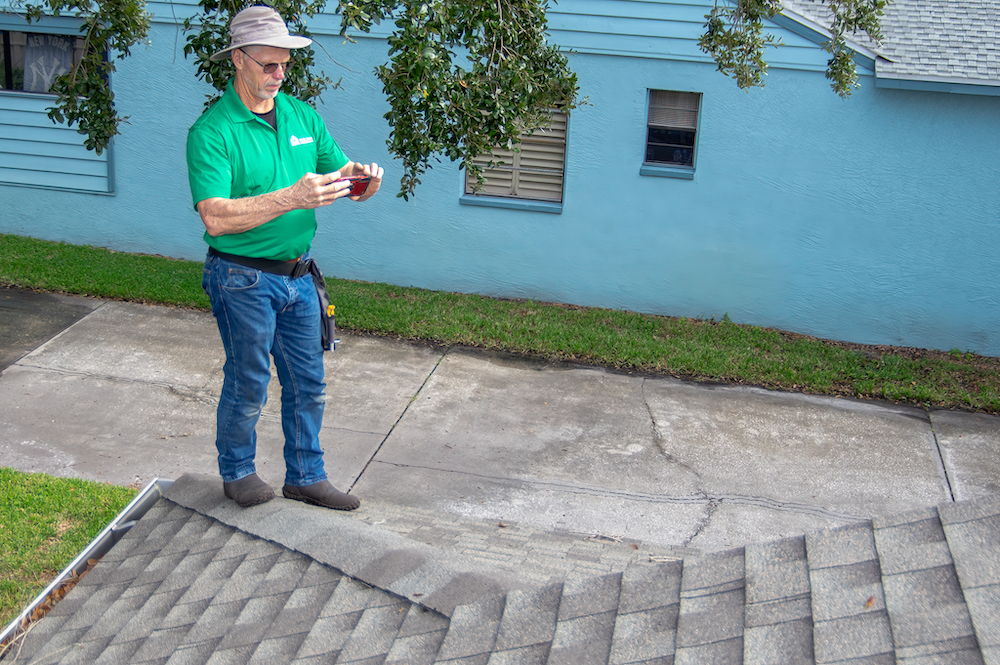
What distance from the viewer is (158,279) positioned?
8.52 metres

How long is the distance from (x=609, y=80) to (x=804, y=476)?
14.8ft

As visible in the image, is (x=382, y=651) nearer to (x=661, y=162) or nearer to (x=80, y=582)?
(x=80, y=582)

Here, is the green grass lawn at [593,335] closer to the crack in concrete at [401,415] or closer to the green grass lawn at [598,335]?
the green grass lawn at [598,335]

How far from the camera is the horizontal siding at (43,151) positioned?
9.42 metres

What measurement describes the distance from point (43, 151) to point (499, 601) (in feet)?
29.1

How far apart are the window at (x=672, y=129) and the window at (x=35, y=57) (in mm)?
6089

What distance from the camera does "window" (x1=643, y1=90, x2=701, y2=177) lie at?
8.53m

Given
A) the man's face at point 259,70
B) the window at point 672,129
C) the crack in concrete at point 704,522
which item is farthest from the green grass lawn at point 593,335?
the man's face at point 259,70

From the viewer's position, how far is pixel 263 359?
3604mm

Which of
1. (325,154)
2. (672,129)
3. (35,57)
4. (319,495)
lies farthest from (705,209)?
(35,57)

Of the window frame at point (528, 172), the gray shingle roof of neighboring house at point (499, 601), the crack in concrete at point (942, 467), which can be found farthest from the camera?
the window frame at point (528, 172)

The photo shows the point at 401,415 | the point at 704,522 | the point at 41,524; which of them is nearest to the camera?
the point at 41,524

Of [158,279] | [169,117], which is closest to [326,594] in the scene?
[158,279]

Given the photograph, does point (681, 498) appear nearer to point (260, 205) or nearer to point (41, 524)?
point (260, 205)
